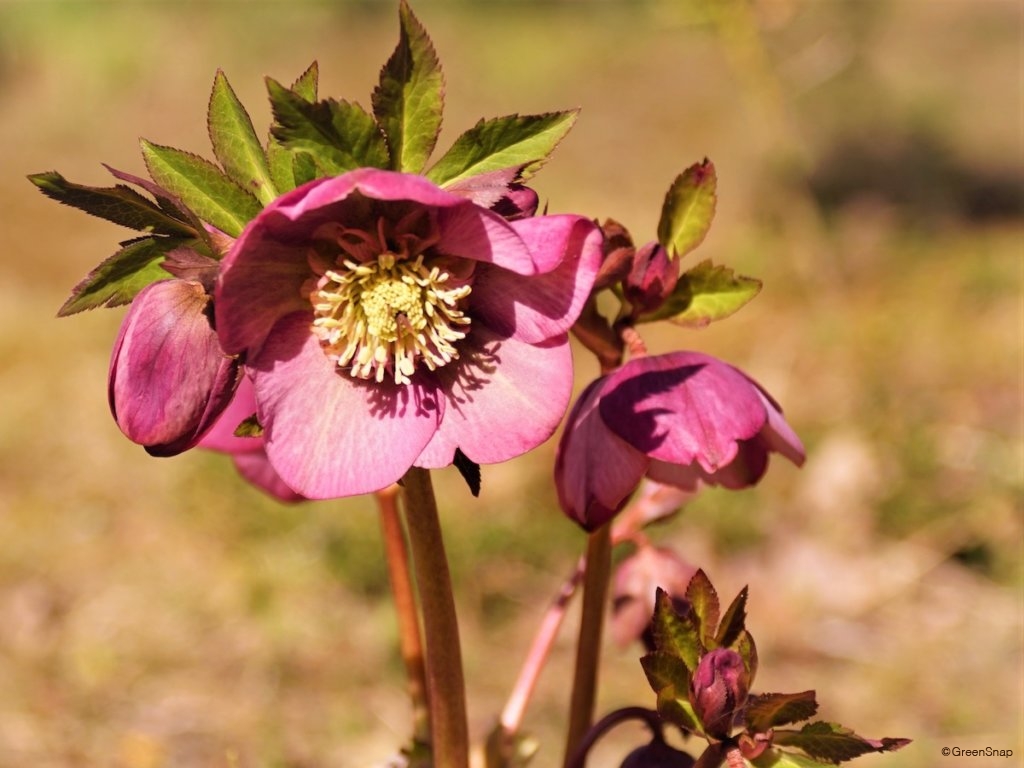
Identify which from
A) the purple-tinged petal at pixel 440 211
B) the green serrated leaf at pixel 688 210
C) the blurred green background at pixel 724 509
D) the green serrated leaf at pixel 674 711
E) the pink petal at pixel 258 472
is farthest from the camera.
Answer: the blurred green background at pixel 724 509

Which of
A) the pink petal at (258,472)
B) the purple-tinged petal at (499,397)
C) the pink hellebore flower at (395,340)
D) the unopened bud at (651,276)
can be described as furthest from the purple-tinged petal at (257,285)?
the pink petal at (258,472)

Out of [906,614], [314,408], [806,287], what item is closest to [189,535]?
[906,614]

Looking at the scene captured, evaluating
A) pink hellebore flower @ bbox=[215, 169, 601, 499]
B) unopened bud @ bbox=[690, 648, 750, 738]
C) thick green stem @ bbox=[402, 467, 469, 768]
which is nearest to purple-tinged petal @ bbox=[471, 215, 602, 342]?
pink hellebore flower @ bbox=[215, 169, 601, 499]

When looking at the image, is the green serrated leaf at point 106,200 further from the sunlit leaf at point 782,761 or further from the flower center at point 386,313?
the sunlit leaf at point 782,761

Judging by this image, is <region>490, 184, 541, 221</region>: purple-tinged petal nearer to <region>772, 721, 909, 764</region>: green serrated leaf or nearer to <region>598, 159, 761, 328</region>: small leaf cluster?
<region>598, 159, 761, 328</region>: small leaf cluster

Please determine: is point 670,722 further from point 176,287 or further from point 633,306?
point 176,287

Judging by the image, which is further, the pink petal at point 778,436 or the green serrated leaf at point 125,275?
the pink petal at point 778,436

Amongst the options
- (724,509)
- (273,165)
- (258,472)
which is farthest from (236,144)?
(724,509)

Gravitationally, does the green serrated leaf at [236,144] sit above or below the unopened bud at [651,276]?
below
